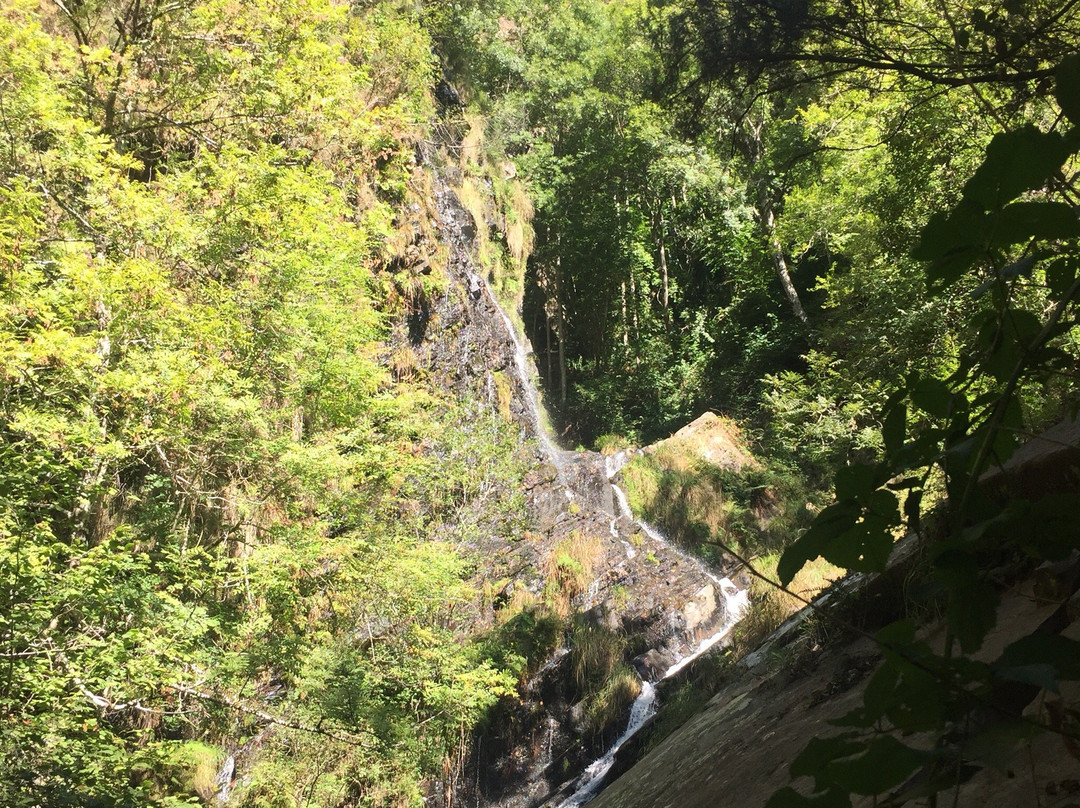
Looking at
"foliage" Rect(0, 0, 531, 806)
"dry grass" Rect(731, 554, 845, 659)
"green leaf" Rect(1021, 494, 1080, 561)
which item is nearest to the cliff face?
"foliage" Rect(0, 0, 531, 806)

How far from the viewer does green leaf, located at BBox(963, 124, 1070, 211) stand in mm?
634

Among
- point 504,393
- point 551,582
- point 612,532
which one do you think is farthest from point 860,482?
point 504,393

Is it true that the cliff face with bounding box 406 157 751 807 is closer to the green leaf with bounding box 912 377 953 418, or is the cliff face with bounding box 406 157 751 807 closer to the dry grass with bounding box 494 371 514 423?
the dry grass with bounding box 494 371 514 423

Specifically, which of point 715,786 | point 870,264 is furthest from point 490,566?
point 715,786

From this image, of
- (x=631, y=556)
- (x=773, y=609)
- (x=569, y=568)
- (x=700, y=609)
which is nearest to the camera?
(x=773, y=609)

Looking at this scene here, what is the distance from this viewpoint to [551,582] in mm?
10812

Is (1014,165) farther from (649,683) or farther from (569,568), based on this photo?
(569,568)

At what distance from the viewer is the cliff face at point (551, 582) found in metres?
8.60

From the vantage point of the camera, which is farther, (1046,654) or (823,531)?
(823,531)

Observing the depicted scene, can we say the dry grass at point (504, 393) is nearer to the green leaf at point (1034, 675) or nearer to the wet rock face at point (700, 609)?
the wet rock face at point (700, 609)

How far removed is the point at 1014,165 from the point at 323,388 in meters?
7.75

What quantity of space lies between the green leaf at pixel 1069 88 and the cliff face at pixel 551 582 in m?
8.63

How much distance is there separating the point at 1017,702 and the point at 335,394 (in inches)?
311

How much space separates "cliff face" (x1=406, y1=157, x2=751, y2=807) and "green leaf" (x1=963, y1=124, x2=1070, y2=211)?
8583 millimetres
